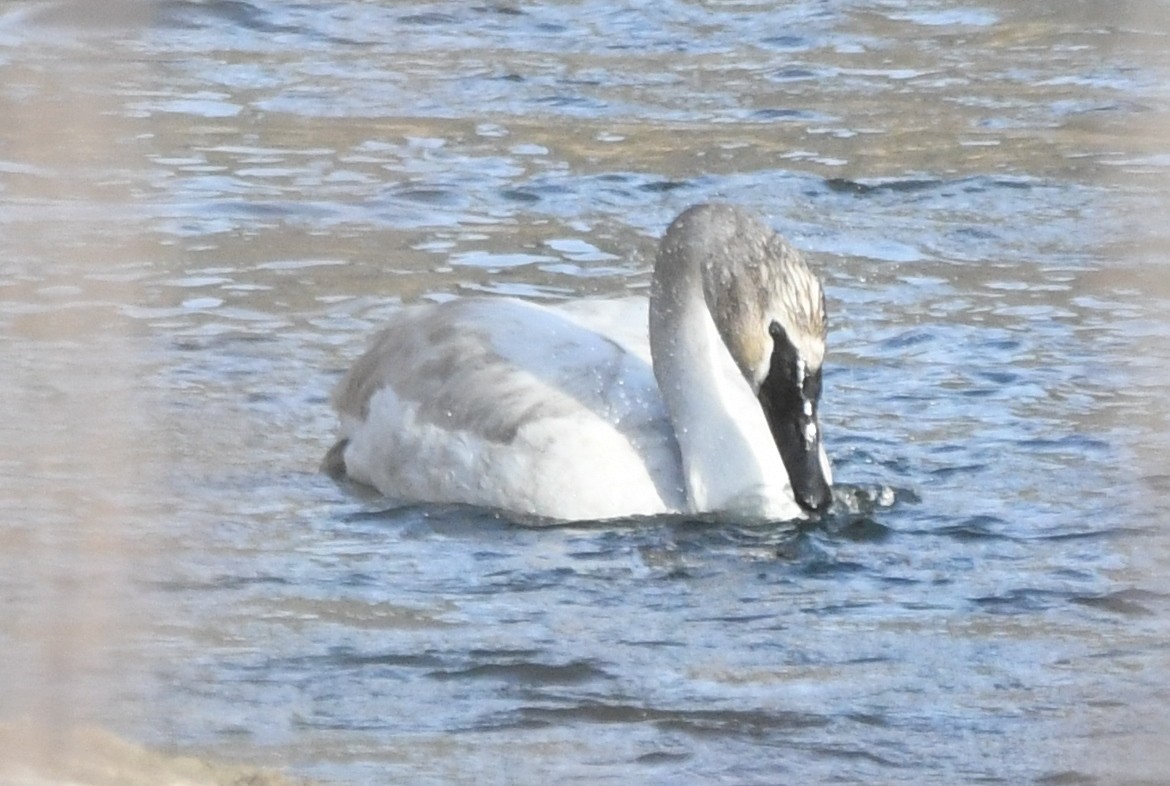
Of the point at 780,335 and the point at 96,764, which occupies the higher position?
the point at 96,764

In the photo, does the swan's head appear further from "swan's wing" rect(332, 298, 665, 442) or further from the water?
"swan's wing" rect(332, 298, 665, 442)

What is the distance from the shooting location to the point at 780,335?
21.5 feet

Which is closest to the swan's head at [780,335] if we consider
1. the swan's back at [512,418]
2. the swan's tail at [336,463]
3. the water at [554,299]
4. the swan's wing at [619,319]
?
the water at [554,299]

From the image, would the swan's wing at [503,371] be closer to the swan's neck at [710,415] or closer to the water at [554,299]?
the swan's neck at [710,415]

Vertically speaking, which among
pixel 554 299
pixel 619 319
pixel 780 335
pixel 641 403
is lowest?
pixel 554 299

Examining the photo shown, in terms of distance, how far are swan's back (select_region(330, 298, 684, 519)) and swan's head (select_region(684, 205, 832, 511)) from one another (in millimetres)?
341

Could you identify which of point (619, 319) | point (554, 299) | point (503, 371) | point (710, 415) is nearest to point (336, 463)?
point (503, 371)

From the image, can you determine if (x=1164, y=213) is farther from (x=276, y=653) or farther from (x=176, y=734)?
(x=276, y=653)

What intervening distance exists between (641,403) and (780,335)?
0.59 metres

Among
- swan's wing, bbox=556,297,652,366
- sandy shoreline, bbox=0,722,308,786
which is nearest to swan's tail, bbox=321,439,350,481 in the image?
swan's wing, bbox=556,297,652,366

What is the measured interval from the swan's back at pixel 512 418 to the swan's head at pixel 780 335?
0.34 metres

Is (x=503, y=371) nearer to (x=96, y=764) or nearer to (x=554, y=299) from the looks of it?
(x=554, y=299)

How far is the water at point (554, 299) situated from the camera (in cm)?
355

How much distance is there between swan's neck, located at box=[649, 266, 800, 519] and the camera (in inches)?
261
